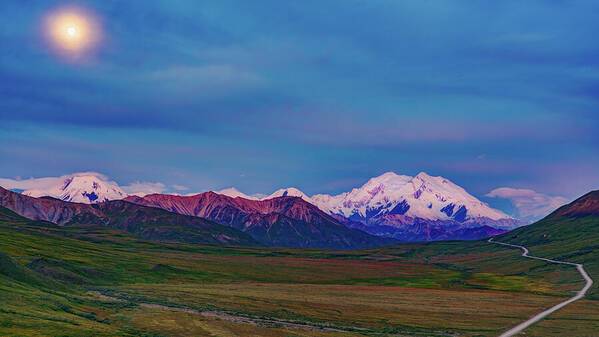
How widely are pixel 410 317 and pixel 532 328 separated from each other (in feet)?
91.6

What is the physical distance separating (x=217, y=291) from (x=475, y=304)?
7566 centimetres

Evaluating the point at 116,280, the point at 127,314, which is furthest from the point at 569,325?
the point at 116,280

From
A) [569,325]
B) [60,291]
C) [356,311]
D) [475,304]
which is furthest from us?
[475,304]

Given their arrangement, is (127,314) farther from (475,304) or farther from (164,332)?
(475,304)

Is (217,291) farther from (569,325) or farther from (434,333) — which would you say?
(569,325)

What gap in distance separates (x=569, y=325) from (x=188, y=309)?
82.1 m

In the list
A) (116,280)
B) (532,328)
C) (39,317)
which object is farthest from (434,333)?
(116,280)

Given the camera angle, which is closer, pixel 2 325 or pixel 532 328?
pixel 2 325

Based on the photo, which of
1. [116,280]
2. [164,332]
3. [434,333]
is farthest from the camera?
[116,280]

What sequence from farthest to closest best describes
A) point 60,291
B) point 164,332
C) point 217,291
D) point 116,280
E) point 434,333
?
point 116,280 < point 217,291 < point 60,291 < point 434,333 < point 164,332

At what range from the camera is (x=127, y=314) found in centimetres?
11638

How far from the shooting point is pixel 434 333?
377 ft

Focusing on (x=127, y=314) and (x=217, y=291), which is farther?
(x=217, y=291)

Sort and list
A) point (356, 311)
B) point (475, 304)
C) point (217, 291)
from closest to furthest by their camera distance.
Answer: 1. point (356, 311)
2. point (475, 304)
3. point (217, 291)
